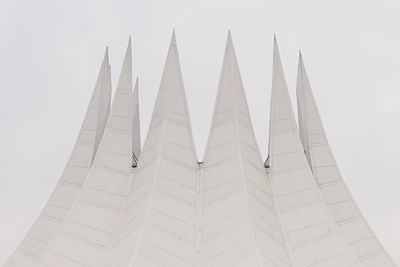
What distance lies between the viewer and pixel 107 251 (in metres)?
15.3

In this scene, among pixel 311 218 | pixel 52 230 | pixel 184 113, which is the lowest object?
pixel 52 230

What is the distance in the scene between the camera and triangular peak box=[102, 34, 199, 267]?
14.2 meters

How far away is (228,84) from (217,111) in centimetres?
105

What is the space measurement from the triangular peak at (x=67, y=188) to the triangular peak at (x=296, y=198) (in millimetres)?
6057

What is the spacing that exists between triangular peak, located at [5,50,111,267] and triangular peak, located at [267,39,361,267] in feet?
19.9

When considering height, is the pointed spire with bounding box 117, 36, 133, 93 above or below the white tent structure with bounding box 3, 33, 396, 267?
above

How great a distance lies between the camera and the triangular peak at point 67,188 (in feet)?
56.4

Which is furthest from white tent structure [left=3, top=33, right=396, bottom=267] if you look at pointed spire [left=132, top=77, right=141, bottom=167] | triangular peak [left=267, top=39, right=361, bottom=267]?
pointed spire [left=132, top=77, right=141, bottom=167]

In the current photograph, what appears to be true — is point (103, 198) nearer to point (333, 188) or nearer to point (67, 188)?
point (67, 188)

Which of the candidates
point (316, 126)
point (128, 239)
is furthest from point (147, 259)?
point (316, 126)

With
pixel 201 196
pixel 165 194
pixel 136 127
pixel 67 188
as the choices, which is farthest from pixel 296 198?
pixel 136 127

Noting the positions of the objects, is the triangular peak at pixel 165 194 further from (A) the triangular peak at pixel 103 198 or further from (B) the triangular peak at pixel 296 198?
(B) the triangular peak at pixel 296 198

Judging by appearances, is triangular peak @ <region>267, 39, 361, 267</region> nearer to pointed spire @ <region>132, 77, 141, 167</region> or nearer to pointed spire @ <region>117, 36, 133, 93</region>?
pointed spire @ <region>117, 36, 133, 93</region>

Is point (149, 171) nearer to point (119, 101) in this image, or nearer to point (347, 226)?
point (119, 101)
